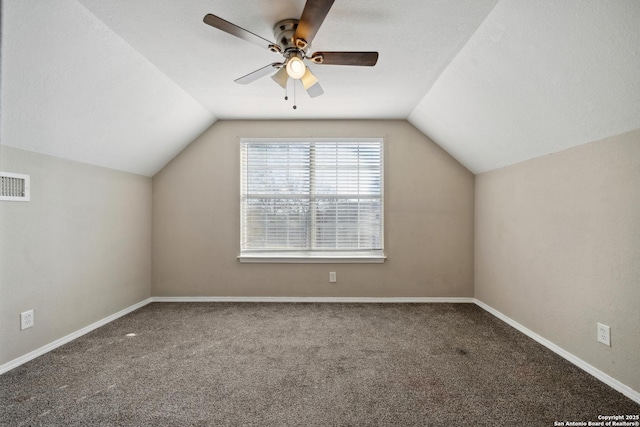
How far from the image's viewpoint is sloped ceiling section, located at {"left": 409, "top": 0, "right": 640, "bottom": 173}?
56.4 inches

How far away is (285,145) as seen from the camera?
365cm

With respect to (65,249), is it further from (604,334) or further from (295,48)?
(604,334)

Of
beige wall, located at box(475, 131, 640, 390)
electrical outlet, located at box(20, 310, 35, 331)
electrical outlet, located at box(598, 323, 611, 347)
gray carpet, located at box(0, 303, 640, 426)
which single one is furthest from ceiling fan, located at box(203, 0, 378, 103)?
electrical outlet, located at box(20, 310, 35, 331)

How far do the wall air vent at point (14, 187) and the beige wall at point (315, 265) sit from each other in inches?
58.7

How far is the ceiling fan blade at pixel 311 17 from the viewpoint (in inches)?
52.9

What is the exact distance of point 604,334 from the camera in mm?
1889

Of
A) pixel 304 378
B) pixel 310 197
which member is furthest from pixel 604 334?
pixel 310 197

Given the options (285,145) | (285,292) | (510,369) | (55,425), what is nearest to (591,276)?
(510,369)

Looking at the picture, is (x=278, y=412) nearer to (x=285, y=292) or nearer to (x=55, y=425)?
(x=55, y=425)

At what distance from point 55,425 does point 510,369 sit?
2787mm

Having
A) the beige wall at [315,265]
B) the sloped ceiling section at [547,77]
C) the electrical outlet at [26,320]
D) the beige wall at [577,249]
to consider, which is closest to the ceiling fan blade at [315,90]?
the sloped ceiling section at [547,77]

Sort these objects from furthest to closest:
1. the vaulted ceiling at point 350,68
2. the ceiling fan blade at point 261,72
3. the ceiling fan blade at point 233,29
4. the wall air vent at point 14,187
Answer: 1. the wall air vent at point 14,187
2. the ceiling fan blade at point 261,72
3. the vaulted ceiling at point 350,68
4. the ceiling fan blade at point 233,29

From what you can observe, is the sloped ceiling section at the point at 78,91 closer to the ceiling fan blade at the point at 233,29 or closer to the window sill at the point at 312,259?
the ceiling fan blade at the point at 233,29

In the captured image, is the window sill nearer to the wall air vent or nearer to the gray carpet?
the gray carpet
